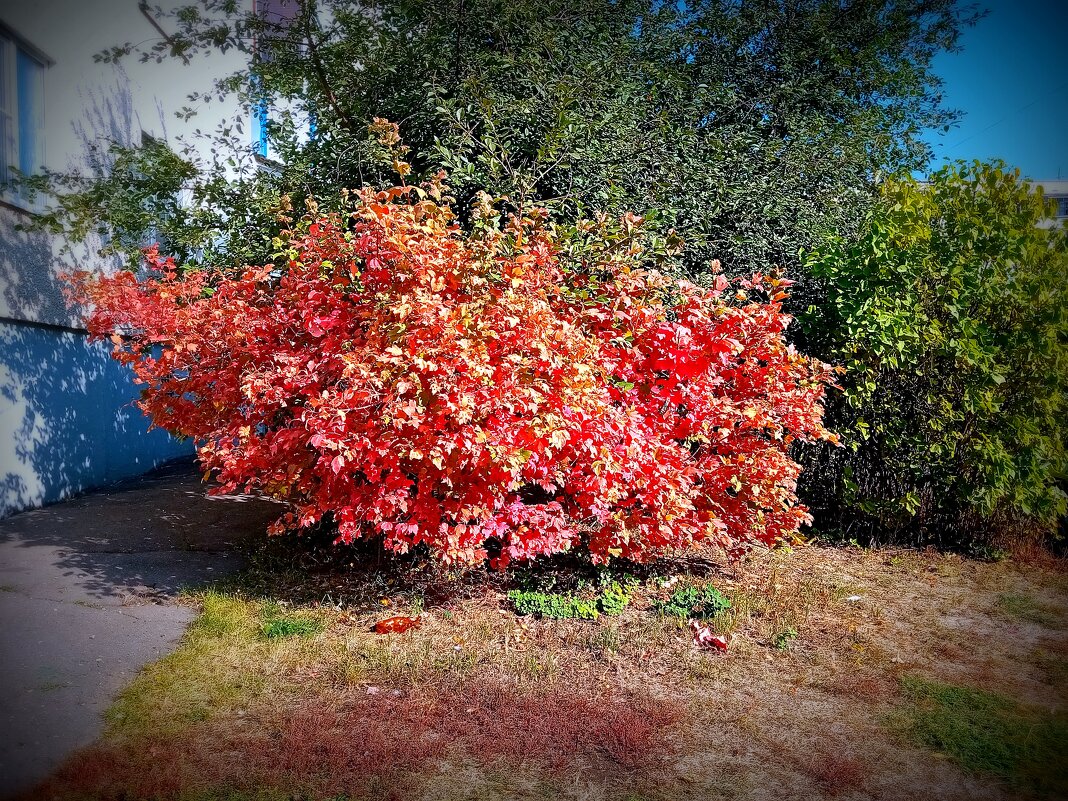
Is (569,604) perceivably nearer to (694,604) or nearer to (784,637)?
(694,604)

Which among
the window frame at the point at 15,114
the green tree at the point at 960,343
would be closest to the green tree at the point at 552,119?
the window frame at the point at 15,114

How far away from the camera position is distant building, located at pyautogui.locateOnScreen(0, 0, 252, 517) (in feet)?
24.1

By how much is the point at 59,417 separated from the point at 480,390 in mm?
6468

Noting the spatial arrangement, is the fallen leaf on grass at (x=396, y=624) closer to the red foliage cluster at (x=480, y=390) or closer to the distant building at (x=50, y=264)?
the red foliage cluster at (x=480, y=390)

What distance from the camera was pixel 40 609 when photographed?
4984 mm

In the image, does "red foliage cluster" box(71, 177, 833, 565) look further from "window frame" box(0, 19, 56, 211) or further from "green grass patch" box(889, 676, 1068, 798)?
"window frame" box(0, 19, 56, 211)

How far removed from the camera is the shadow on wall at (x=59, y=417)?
744 centimetres

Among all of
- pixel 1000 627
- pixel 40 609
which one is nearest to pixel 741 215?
pixel 1000 627

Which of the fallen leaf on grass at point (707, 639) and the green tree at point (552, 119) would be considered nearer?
the fallen leaf on grass at point (707, 639)

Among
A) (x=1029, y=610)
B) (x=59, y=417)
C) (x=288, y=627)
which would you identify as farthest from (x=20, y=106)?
(x=1029, y=610)

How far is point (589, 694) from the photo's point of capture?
398 centimetres

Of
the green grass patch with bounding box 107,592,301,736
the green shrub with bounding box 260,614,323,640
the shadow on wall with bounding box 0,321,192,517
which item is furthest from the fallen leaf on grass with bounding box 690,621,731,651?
the shadow on wall with bounding box 0,321,192,517

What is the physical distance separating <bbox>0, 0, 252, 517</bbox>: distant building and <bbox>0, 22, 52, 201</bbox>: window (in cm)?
1

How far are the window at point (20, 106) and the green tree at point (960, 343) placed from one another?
792cm
